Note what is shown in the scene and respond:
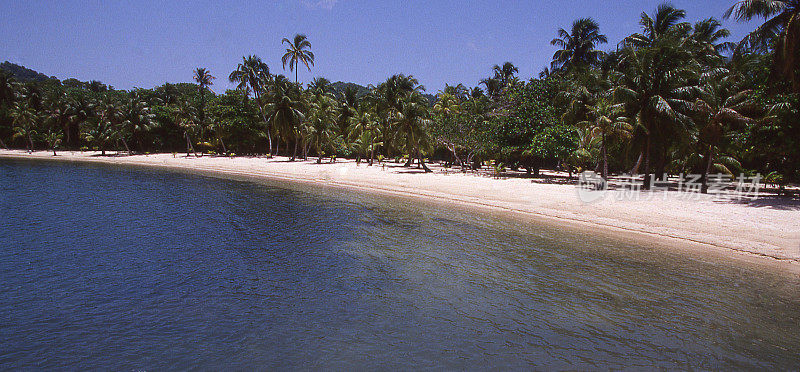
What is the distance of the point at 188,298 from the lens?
9352 mm

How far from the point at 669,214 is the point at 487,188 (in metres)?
12.3

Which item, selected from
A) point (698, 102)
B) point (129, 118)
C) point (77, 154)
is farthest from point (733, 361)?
point (77, 154)

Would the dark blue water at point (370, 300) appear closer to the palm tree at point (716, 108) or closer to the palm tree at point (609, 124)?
the palm tree at point (609, 124)

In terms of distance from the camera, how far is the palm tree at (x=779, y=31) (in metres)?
18.2

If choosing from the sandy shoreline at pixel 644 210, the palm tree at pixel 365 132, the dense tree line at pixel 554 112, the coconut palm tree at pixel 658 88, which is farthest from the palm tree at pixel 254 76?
the coconut palm tree at pixel 658 88

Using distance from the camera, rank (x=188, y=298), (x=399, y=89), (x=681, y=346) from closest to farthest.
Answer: (x=681, y=346)
(x=188, y=298)
(x=399, y=89)

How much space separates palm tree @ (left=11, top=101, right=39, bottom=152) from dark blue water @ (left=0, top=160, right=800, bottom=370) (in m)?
61.6

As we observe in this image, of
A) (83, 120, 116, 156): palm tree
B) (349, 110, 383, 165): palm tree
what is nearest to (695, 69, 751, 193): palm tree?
(349, 110, 383, 165): palm tree

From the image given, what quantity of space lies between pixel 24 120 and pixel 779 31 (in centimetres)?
9040

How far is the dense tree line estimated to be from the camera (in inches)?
923

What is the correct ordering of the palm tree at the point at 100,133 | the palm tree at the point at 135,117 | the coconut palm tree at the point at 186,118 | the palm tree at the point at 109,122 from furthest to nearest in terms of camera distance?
the palm tree at the point at 135,117 < the palm tree at the point at 100,133 < the palm tree at the point at 109,122 < the coconut palm tree at the point at 186,118

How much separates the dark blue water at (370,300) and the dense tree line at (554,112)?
14995mm

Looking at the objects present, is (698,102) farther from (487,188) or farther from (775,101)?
(487,188)

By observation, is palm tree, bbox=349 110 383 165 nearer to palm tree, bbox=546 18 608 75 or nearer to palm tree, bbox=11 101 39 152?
palm tree, bbox=546 18 608 75
